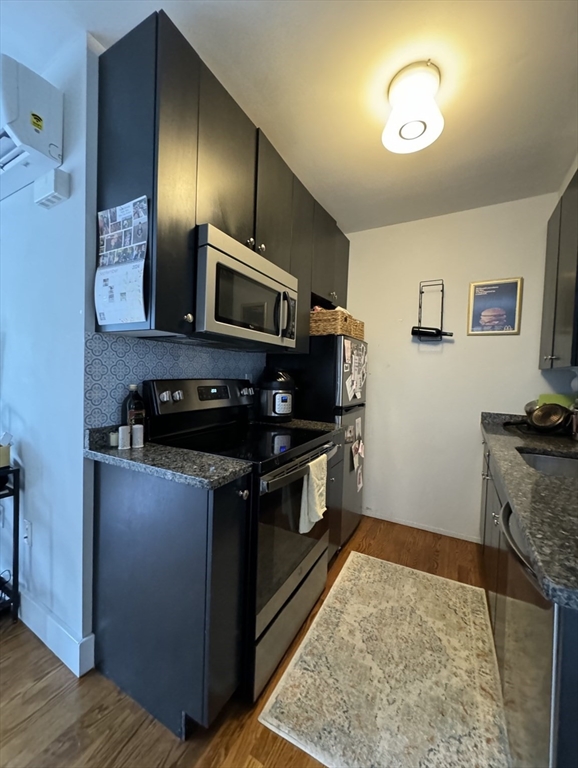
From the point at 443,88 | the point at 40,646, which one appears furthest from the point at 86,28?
the point at 40,646

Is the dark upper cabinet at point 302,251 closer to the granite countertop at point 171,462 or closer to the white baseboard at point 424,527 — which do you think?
the granite countertop at point 171,462

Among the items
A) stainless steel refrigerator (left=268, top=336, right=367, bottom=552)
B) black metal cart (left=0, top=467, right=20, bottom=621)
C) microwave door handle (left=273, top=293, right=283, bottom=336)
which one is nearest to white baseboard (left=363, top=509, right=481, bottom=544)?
stainless steel refrigerator (left=268, top=336, right=367, bottom=552)

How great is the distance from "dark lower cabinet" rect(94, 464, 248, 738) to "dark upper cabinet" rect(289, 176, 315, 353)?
4.04ft

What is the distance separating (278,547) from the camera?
1.30 meters

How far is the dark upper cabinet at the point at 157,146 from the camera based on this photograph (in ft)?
3.53

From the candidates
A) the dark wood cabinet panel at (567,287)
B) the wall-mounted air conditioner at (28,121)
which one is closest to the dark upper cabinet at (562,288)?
the dark wood cabinet panel at (567,287)

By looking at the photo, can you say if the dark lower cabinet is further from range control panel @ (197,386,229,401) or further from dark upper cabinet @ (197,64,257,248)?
dark upper cabinet @ (197,64,257,248)

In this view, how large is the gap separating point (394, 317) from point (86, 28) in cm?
241

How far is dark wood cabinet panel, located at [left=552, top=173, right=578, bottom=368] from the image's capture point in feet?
4.92

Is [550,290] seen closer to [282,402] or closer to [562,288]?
[562,288]

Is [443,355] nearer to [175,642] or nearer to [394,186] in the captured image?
[394,186]

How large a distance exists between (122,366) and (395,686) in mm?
1756

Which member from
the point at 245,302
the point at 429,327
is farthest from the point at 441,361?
the point at 245,302

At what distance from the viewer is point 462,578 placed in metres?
2.03
